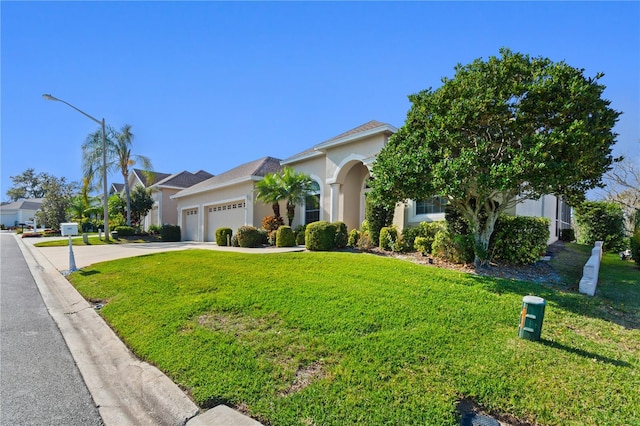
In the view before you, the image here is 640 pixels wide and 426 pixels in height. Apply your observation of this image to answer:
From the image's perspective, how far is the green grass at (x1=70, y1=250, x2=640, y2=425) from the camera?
3.13 metres

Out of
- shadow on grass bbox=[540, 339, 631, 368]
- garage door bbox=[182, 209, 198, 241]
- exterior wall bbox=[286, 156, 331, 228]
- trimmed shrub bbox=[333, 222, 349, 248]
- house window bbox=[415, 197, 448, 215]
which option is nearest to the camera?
shadow on grass bbox=[540, 339, 631, 368]

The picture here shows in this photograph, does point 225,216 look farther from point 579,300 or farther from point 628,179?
point 628,179

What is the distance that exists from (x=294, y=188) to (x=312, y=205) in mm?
1783

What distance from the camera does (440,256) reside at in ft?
33.2

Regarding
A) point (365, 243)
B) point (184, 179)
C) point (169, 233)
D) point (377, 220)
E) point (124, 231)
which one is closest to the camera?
point (365, 243)

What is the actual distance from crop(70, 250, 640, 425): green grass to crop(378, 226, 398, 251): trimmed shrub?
14.7 feet

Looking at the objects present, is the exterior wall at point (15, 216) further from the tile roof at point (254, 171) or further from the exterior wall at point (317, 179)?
the exterior wall at point (317, 179)

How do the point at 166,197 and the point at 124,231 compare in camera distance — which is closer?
the point at 124,231

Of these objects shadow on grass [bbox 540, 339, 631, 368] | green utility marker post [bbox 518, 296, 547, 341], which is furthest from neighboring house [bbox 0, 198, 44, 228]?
shadow on grass [bbox 540, 339, 631, 368]

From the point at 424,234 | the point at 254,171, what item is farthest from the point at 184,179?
the point at 424,234

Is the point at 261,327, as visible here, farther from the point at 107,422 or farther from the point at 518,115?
the point at 518,115

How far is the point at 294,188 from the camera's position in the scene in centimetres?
1666

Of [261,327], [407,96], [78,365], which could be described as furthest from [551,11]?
[78,365]

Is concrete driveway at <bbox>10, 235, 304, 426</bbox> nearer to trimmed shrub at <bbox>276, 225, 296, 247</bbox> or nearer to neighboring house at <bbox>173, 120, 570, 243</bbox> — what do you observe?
trimmed shrub at <bbox>276, 225, 296, 247</bbox>
